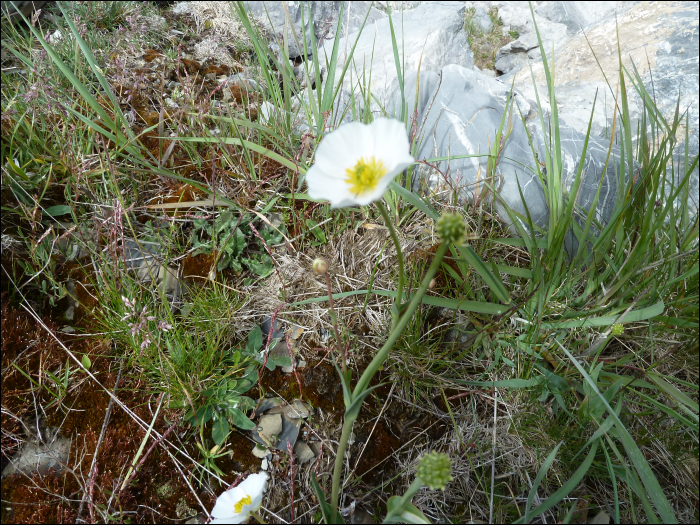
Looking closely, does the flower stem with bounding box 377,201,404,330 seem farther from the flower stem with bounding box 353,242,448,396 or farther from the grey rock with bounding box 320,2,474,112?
the grey rock with bounding box 320,2,474,112

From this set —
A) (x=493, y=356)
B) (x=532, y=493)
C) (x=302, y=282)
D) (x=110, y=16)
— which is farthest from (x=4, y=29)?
(x=532, y=493)

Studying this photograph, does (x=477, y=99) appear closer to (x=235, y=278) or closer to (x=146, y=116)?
(x=235, y=278)

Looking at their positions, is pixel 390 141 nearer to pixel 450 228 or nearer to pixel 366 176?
pixel 366 176

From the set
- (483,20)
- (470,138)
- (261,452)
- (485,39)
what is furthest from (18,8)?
(483,20)

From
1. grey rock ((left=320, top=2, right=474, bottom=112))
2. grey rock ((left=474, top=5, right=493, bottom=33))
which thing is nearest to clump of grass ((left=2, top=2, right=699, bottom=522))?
grey rock ((left=320, top=2, right=474, bottom=112))

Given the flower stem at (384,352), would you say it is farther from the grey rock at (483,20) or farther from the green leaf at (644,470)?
the grey rock at (483,20)

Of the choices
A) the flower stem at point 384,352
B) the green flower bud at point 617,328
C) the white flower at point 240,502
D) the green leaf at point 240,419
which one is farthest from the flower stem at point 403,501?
the green flower bud at point 617,328
